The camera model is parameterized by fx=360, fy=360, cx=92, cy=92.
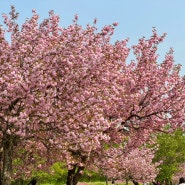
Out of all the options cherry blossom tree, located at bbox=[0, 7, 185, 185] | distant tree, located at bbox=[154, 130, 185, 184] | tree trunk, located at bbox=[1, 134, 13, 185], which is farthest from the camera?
distant tree, located at bbox=[154, 130, 185, 184]

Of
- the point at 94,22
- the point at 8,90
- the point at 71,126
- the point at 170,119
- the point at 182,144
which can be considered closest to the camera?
the point at 8,90

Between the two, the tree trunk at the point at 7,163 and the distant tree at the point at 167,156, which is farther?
the distant tree at the point at 167,156

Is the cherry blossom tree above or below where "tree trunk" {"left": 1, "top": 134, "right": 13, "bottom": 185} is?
above

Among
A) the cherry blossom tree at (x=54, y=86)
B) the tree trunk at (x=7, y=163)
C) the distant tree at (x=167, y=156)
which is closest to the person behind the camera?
the cherry blossom tree at (x=54, y=86)

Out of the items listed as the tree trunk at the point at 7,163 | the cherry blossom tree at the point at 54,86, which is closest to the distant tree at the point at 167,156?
the cherry blossom tree at the point at 54,86

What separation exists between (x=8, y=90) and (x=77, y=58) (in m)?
2.91

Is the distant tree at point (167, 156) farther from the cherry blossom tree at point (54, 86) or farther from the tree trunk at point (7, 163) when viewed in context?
the tree trunk at point (7, 163)

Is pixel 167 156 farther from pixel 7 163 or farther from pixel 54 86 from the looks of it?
pixel 54 86

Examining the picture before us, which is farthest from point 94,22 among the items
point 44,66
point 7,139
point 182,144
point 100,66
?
point 182,144

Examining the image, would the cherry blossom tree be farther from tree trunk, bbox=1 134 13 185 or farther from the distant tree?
the distant tree

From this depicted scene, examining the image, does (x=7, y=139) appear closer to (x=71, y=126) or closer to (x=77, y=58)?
(x=71, y=126)

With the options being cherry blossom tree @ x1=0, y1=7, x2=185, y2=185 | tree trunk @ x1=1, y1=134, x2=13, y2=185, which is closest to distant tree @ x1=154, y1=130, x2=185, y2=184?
cherry blossom tree @ x1=0, y1=7, x2=185, y2=185

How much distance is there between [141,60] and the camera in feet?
71.5

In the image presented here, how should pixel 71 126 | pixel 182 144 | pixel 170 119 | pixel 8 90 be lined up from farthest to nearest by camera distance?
pixel 182 144, pixel 170 119, pixel 71 126, pixel 8 90
